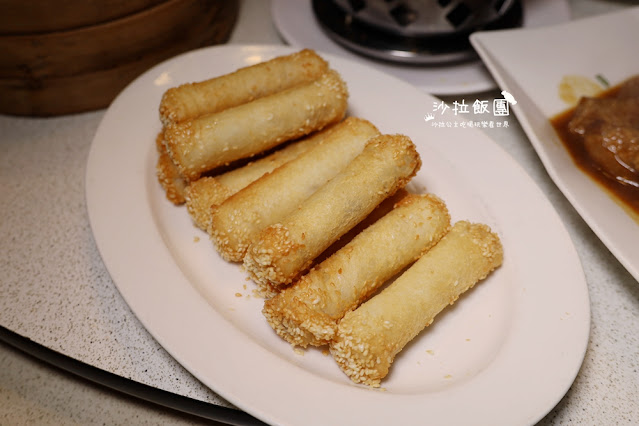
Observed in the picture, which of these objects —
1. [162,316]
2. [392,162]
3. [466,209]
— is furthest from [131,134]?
[466,209]

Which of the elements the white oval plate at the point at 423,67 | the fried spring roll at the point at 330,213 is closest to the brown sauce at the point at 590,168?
the white oval plate at the point at 423,67

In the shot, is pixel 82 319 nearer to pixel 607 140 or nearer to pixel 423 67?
pixel 423 67

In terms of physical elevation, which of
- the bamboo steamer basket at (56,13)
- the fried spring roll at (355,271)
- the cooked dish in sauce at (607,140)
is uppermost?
the cooked dish in sauce at (607,140)

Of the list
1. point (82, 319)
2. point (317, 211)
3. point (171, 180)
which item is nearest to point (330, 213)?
point (317, 211)

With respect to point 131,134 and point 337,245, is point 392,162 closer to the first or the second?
point 337,245

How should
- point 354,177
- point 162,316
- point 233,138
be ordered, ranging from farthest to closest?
point 233,138 → point 354,177 → point 162,316

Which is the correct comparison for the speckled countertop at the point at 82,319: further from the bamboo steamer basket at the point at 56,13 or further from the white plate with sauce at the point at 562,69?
the bamboo steamer basket at the point at 56,13
